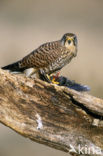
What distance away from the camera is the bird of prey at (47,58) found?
6234 mm

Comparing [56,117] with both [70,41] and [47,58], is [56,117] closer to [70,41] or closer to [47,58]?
[47,58]

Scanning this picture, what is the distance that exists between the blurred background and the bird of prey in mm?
2290

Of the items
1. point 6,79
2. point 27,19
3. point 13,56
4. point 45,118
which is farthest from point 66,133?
point 27,19

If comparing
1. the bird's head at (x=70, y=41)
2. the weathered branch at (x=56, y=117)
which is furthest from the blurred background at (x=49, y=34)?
the weathered branch at (x=56, y=117)

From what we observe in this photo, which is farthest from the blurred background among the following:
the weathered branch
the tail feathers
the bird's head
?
the weathered branch

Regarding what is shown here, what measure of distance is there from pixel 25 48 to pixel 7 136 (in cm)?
136

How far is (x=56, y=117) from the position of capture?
509cm

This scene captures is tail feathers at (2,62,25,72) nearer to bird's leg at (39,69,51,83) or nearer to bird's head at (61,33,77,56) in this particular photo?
bird's leg at (39,69,51,83)

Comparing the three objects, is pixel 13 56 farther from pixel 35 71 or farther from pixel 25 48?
pixel 35 71

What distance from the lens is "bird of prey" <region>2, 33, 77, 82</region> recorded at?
6.23 metres

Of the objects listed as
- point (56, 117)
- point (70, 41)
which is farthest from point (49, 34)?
point (56, 117)

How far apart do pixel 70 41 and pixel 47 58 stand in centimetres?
28

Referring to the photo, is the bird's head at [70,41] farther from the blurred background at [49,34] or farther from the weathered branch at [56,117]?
the blurred background at [49,34]

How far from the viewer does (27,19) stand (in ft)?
34.7
